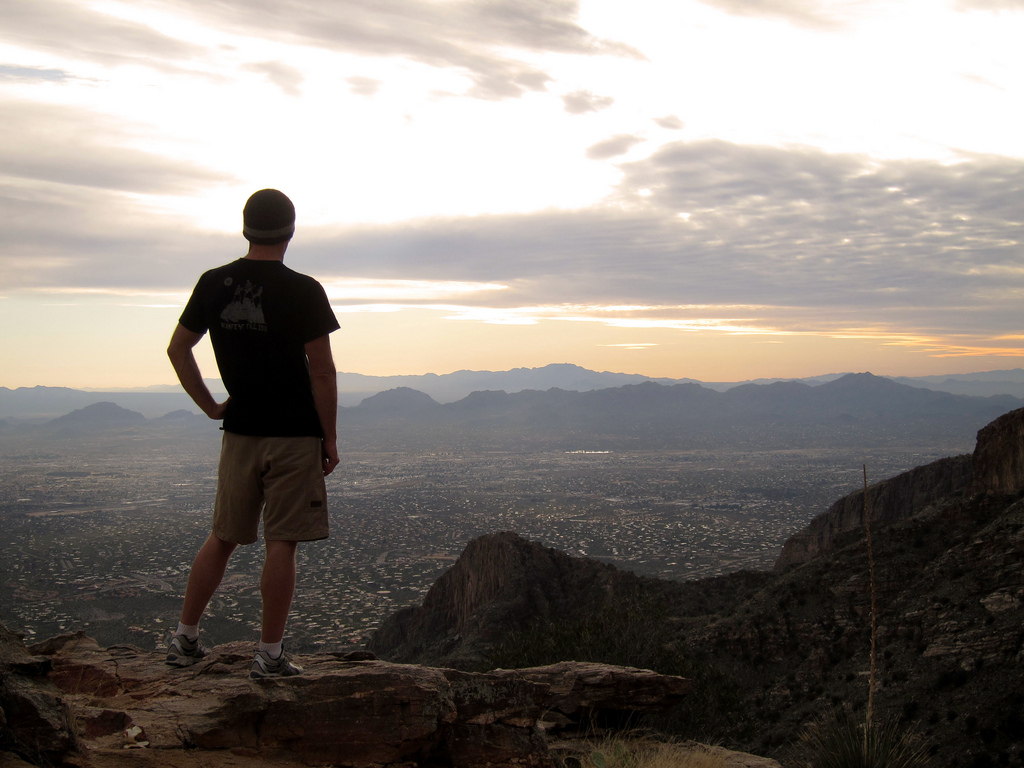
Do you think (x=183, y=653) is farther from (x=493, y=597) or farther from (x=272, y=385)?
(x=493, y=597)

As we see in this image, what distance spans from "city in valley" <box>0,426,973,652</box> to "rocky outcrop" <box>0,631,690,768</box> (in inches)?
1163

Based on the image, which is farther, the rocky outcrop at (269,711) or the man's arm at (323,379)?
the man's arm at (323,379)

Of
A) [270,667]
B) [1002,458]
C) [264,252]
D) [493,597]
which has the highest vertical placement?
[264,252]

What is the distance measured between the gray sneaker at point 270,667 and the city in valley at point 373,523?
99.6 ft

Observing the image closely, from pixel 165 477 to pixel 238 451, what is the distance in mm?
131419

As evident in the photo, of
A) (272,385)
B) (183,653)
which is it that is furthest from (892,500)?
(272,385)

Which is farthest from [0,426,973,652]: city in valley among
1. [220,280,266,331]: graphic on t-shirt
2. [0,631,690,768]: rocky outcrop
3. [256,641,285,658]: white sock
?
[220,280,266,331]: graphic on t-shirt

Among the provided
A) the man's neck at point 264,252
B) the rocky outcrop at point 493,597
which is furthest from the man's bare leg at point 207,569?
the rocky outcrop at point 493,597

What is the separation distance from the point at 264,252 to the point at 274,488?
1642 millimetres

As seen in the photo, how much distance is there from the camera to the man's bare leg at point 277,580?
5.11 metres

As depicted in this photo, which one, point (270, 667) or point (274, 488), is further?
point (270, 667)

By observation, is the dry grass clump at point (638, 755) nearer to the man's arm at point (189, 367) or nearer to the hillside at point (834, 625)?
the man's arm at point (189, 367)

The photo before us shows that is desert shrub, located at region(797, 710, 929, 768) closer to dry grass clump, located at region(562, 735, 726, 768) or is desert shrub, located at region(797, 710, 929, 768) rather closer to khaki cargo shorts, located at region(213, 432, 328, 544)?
dry grass clump, located at region(562, 735, 726, 768)

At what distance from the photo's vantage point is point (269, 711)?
5.18 m
